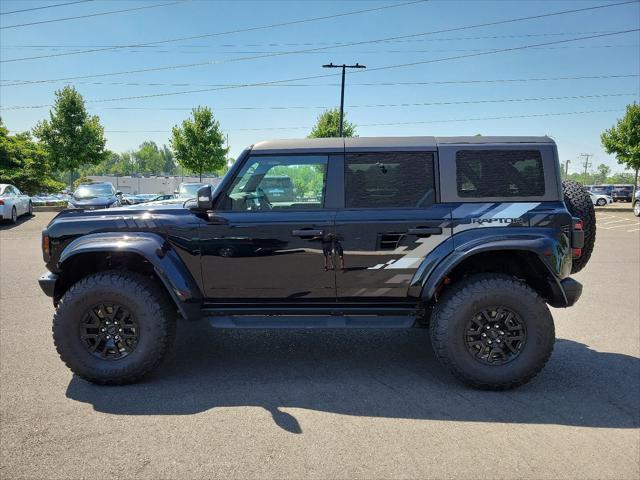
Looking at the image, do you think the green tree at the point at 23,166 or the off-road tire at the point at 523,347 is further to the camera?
the green tree at the point at 23,166

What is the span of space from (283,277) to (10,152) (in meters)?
28.4

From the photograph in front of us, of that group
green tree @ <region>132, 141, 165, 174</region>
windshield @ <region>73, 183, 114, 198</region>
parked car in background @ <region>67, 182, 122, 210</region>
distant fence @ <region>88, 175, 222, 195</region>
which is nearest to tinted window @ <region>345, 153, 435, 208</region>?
parked car in background @ <region>67, 182, 122, 210</region>

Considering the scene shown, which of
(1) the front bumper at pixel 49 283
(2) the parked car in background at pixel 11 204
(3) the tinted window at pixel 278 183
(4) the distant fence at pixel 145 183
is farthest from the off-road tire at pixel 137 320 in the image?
(4) the distant fence at pixel 145 183

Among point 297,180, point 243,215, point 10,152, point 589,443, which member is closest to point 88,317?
point 243,215

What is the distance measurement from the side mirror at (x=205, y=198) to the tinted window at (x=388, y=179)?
3.61 feet

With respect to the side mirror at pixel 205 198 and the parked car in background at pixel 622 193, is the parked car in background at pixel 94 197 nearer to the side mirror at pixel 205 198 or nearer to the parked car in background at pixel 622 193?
the side mirror at pixel 205 198

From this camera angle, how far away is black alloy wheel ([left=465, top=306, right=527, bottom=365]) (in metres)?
3.62

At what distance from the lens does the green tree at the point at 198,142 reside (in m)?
37.5

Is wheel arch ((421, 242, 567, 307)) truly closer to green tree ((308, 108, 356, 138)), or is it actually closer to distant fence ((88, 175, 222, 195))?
green tree ((308, 108, 356, 138))

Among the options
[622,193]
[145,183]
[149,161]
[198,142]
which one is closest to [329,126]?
[198,142]

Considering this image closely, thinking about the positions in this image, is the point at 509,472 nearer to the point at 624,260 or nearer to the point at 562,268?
the point at 562,268

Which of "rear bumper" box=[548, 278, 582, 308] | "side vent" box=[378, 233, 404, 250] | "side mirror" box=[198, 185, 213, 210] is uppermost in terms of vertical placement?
"side mirror" box=[198, 185, 213, 210]

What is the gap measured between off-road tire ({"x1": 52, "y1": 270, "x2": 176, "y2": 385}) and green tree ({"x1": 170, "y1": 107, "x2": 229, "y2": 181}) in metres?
35.1

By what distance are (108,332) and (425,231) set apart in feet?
8.76
